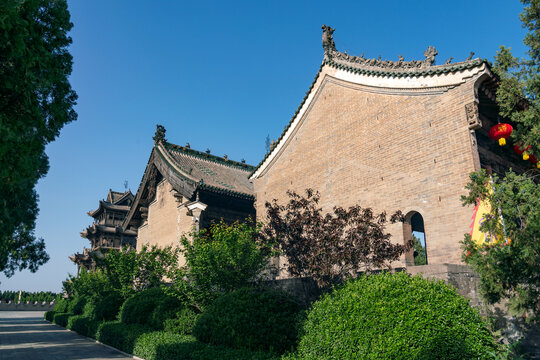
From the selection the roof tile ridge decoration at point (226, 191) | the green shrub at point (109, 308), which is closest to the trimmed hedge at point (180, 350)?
the green shrub at point (109, 308)

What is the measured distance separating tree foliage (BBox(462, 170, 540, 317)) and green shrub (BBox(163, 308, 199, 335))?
745 cm

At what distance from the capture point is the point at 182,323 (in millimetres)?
10641

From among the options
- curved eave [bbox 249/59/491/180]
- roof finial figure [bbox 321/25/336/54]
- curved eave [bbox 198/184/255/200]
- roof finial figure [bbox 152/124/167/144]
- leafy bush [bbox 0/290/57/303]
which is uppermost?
roof finial figure [bbox 321/25/336/54]

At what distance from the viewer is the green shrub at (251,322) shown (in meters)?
7.92

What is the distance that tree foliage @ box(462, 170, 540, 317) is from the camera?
569cm

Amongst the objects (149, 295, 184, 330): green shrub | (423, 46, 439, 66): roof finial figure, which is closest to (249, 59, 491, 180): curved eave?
(423, 46, 439, 66): roof finial figure

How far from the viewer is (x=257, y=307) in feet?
27.6

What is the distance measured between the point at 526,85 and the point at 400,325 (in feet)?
21.5

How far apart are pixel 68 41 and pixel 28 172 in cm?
373

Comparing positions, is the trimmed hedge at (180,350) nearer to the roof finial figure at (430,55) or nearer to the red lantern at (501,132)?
the red lantern at (501,132)

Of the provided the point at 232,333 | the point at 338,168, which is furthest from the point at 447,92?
the point at 232,333

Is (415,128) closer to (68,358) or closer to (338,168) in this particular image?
(338,168)

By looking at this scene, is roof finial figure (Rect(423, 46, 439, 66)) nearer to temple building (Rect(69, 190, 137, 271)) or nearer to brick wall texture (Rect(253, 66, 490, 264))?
brick wall texture (Rect(253, 66, 490, 264))

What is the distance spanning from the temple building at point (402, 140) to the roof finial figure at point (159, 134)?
8.69 metres
